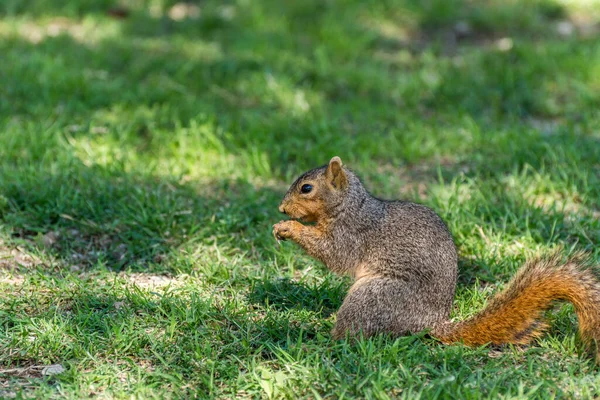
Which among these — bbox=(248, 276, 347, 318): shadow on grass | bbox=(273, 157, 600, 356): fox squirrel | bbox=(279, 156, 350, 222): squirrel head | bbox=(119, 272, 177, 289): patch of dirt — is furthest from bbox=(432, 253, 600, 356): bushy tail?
bbox=(119, 272, 177, 289): patch of dirt

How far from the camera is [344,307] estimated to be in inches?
115

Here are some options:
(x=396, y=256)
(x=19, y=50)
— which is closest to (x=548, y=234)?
(x=396, y=256)

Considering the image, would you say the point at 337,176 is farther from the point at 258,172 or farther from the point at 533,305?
the point at 258,172

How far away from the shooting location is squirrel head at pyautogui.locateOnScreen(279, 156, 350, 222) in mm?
3230

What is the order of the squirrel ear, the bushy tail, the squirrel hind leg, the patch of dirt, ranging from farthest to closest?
the patch of dirt
the squirrel ear
the squirrel hind leg
the bushy tail

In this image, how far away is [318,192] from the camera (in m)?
3.23

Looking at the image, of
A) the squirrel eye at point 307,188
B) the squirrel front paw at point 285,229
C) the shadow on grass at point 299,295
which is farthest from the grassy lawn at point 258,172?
the squirrel eye at point 307,188

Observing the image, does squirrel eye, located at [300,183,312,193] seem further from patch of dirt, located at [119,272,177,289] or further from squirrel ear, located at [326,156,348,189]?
patch of dirt, located at [119,272,177,289]

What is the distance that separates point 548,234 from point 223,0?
4.66 meters

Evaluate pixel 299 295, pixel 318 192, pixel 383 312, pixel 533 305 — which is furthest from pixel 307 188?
pixel 533 305

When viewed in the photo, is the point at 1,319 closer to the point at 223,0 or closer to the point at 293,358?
the point at 293,358

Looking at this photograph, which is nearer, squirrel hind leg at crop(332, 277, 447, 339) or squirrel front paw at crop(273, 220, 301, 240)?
squirrel hind leg at crop(332, 277, 447, 339)

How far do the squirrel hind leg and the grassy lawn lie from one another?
0.18 ft

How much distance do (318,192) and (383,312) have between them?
1.93 feet
